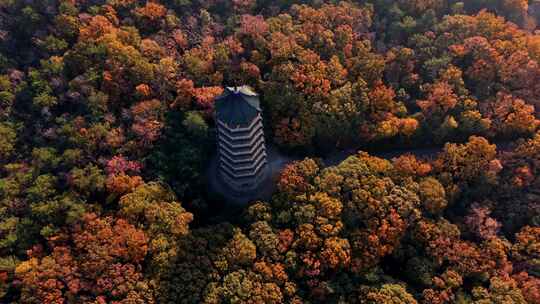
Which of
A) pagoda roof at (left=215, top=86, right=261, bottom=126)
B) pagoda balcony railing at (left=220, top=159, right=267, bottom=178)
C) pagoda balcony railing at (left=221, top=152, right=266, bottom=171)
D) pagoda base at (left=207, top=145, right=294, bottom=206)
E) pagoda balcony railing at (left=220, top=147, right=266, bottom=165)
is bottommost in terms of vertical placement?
pagoda base at (left=207, top=145, right=294, bottom=206)

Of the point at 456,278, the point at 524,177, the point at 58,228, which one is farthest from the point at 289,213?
the point at 524,177

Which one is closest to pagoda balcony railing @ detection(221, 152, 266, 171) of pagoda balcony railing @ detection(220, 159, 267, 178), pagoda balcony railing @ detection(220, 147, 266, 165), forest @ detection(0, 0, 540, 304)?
pagoda balcony railing @ detection(220, 147, 266, 165)

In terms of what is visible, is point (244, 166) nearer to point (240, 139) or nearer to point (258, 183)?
point (258, 183)

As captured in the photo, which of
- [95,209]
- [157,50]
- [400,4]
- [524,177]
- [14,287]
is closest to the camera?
[14,287]

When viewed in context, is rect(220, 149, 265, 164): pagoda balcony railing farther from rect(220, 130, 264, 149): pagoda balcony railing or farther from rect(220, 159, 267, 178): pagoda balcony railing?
rect(220, 159, 267, 178): pagoda balcony railing

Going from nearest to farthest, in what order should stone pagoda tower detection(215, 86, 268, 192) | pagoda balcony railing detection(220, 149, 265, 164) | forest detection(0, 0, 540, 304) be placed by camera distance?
stone pagoda tower detection(215, 86, 268, 192) < forest detection(0, 0, 540, 304) < pagoda balcony railing detection(220, 149, 265, 164)

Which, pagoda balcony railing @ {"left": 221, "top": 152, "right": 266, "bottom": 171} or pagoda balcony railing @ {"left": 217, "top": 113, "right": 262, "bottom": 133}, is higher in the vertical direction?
pagoda balcony railing @ {"left": 217, "top": 113, "right": 262, "bottom": 133}

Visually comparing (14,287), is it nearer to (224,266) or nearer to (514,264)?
(224,266)
